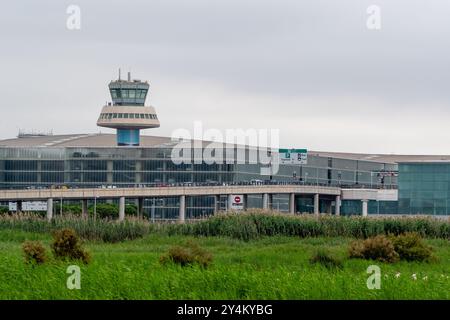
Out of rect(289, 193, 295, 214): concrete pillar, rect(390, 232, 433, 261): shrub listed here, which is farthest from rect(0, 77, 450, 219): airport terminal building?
rect(390, 232, 433, 261): shrub

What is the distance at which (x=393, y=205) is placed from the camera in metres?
127

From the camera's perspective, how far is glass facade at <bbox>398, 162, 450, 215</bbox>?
363 ft

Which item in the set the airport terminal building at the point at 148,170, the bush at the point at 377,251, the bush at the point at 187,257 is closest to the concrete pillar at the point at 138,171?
the airport terminal building at the point at 148,170

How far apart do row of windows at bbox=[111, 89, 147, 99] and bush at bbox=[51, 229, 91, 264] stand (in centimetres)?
13989

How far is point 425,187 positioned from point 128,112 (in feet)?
233

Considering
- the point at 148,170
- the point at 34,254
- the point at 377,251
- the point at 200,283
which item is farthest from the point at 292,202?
the point at 200,283

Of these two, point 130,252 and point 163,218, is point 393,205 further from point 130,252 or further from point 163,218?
point 130,252

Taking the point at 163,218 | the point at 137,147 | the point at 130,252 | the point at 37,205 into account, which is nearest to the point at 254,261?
the point at 130,252

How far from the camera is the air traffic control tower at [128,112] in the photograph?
6816 inches

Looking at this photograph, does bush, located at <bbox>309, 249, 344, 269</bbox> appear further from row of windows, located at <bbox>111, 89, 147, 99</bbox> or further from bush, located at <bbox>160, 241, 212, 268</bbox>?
row of windows, located at <bbox>111, 89, 147, 99</bbox>

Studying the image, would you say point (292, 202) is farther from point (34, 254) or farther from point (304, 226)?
point (34, 254)

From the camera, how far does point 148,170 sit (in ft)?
504

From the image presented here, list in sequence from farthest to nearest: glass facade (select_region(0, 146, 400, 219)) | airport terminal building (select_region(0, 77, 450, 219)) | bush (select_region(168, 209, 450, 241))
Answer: glass facade (select_region(0, 146, 400, 219)) < airport terminal building (select_region(0, 77, 450, 219)) < bush (select_region(168, 209, 450, 241))
